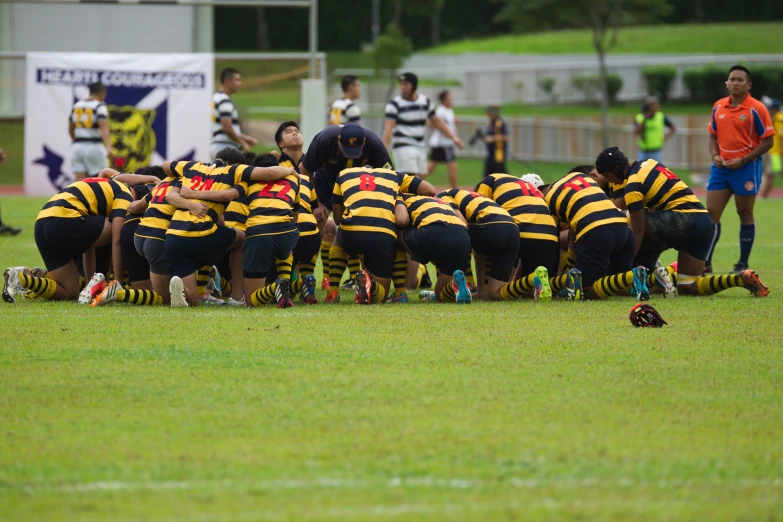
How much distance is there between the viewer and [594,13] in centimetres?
3547

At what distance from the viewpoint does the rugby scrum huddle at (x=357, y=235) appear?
8039mm

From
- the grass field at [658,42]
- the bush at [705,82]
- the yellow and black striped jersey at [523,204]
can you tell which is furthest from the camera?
the grass field at [658,42]

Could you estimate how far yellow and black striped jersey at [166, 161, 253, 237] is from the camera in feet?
25.6

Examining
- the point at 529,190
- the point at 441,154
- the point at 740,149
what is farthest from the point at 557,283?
the point at 441,154

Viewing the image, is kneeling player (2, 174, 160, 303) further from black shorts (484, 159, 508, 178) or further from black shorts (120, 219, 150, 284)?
black shorts (484, 159, 508, 178)

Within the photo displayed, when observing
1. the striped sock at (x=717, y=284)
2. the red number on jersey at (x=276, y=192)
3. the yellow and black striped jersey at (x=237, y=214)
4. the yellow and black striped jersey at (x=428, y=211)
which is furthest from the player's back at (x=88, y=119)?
the striped sock at (x=717, y=284)

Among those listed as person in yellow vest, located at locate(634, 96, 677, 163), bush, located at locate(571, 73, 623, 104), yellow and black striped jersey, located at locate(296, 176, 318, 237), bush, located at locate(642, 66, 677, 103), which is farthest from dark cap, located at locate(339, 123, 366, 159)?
bush, located at locate(642, 66, 677, 103)

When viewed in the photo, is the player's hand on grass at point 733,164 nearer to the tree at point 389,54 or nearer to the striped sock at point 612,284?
the striped sock at point 612,284

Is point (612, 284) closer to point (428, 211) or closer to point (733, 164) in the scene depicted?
point (428, 211)

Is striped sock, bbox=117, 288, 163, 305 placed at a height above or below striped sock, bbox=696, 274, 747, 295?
below

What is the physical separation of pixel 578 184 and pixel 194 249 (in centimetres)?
308

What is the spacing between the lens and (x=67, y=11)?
1072 inches

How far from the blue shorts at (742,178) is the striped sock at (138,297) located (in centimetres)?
547

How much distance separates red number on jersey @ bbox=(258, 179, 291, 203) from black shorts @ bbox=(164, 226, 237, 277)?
372mm
